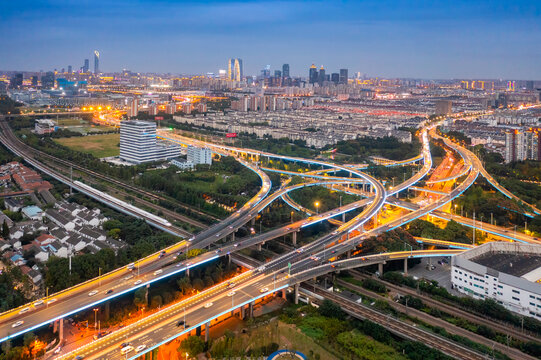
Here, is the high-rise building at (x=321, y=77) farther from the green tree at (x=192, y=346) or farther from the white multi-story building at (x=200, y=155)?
the green tree at (x=192, y=346)

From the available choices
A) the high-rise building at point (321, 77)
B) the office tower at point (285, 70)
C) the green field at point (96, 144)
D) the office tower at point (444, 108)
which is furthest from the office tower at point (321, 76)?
the green field at point (96, 144)

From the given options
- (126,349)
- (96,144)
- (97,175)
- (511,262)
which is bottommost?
(126,349)

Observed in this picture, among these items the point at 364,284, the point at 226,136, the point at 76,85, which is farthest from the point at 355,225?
the point at 76,85

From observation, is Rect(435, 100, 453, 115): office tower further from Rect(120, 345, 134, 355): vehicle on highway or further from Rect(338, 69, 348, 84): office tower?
Rect(120, 345, 134, 355): vehicle on highway

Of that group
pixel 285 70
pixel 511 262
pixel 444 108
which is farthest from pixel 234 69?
pixel 511 262

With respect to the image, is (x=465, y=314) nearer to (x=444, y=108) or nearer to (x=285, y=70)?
(x=444, y=108)

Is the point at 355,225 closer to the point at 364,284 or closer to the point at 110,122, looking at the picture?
the point at 364,284
